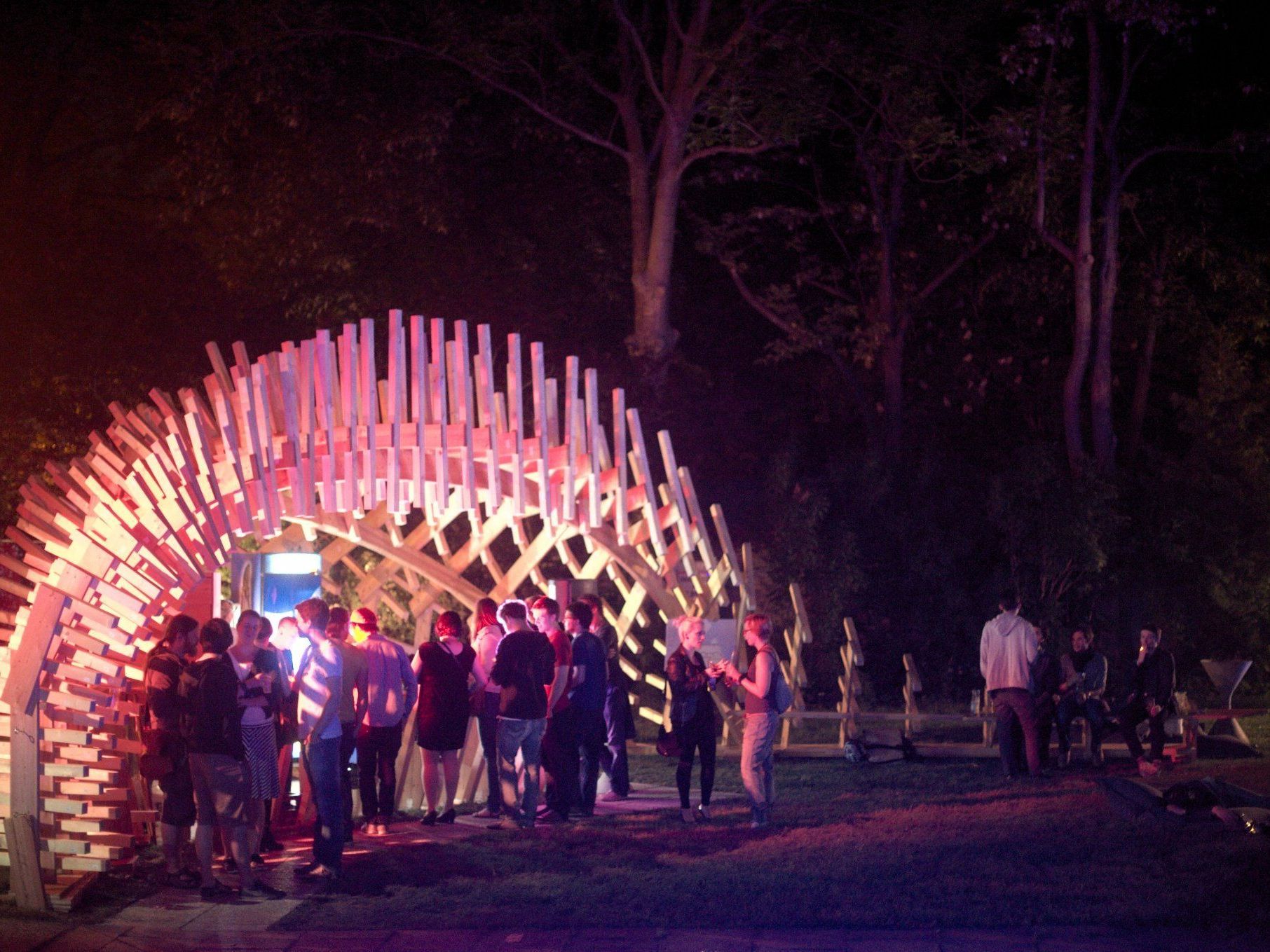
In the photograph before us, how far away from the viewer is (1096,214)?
2716 cm

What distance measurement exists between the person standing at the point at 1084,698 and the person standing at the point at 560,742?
223 inches

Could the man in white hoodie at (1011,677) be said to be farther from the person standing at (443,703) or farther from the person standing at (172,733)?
the person standing at (172,733)

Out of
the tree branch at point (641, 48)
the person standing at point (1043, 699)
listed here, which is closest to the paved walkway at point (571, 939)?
the person standing at point (1043, 699)

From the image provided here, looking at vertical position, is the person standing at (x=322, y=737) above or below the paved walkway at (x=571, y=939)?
above

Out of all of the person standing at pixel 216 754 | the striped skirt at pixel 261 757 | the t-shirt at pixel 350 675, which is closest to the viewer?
the person standing at pixel 216 754

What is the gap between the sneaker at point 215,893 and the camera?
9906mm

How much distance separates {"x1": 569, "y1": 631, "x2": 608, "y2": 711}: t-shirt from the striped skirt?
10.2 ft

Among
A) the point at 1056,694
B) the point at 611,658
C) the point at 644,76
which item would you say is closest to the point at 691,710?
the point at 611,658

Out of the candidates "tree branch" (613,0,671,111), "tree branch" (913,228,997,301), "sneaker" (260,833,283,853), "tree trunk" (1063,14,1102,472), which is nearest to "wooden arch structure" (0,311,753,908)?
"sneaker" (260,833,283,853)

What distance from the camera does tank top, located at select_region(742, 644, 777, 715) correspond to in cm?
1205

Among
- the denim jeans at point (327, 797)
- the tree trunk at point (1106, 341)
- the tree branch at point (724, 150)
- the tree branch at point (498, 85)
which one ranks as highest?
the tree branch at point (498, 85)

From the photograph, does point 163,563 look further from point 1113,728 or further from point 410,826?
point 1113,728

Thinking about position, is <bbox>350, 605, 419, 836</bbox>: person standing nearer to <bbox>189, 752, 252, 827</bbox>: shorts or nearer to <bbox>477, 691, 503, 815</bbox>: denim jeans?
<bbox>477, 691, 503, 815</bbox>: denim jeans

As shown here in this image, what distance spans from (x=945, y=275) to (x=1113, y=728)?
12576mm
